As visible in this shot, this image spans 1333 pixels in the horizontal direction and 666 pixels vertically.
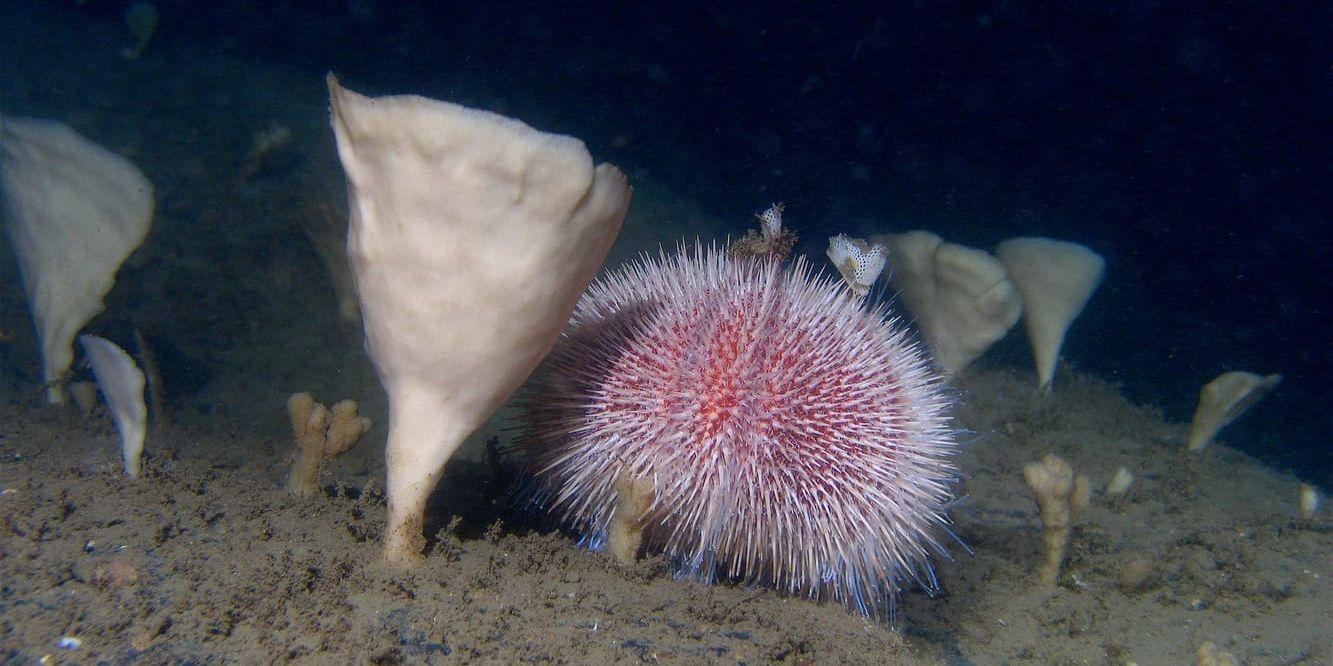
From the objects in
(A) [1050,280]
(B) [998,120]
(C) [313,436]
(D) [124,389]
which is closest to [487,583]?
(C) [313,436]

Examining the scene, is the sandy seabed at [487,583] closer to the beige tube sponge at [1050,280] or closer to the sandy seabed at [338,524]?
the sandy seabed at [338,524]

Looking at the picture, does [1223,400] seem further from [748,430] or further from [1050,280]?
[748,430]

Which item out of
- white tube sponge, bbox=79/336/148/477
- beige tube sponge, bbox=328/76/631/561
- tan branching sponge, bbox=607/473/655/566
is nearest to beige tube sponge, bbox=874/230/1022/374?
tan branching sponge, bbox=607/473/655/566

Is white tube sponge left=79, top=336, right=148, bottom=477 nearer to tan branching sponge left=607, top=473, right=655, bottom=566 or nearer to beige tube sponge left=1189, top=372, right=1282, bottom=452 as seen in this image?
tan branching sponge left=607, top=473, right=655, bottom=566

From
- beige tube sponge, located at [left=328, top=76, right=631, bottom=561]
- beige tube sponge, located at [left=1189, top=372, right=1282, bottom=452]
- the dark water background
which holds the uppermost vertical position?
the dark water background

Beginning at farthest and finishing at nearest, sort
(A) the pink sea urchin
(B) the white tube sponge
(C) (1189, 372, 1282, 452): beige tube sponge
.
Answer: (C) (1189, 372, 1282, 452): beige tube sponge → (B) the white tube sponge → (A) the pink sea urchin

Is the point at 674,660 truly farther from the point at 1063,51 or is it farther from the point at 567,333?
the point at 1063,51

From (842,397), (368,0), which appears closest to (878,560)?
(842,397)
